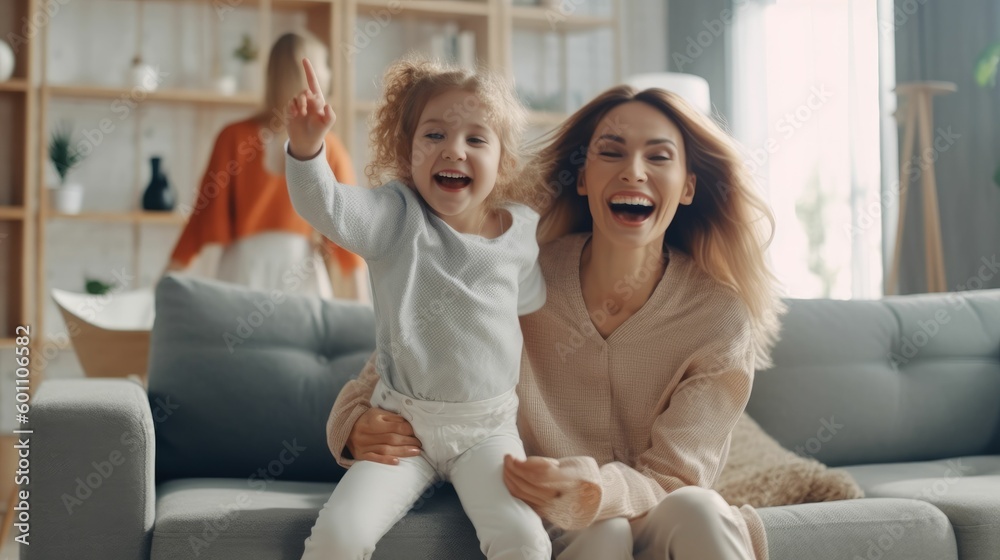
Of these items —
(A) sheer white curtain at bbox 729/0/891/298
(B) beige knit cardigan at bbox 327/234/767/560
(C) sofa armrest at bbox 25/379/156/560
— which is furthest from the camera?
(A) sheer white curtain at bbox 729/0/891/298

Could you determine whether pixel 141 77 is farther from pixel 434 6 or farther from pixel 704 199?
pixel 704 199

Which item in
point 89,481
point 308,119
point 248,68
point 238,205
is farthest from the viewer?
point 248,68

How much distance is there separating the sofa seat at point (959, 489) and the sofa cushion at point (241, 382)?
1038 mm

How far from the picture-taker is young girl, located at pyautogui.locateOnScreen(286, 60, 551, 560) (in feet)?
4.50

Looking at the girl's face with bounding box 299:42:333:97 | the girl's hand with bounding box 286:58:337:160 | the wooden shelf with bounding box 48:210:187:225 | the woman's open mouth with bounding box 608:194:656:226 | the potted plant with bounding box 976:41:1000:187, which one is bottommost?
the woman's open mouth with bounding box 608:194:656:226

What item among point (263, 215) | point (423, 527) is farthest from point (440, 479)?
point (263, 215)

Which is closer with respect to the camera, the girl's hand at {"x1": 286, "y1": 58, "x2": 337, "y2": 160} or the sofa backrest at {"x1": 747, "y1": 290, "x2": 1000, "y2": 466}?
the girl's hand at {"x1": 286, "y1": 58, "x2": 337, "y2": 160}

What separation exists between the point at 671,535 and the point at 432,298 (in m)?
0.48

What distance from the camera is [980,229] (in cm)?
375

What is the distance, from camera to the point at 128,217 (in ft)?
13.8

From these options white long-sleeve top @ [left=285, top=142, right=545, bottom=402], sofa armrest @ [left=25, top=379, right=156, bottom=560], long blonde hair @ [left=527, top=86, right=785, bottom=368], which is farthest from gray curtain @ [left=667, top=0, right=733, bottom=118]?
sofa armrest @ [left=25, top=379, right=156, bottom=560]

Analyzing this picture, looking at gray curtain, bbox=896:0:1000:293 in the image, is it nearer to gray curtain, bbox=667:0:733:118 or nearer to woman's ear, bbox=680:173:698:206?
gray curtain, bbox=667:0:733:118

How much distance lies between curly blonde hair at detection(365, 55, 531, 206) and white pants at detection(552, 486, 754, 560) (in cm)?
55

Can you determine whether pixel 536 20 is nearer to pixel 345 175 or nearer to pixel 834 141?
pixel 834 141
